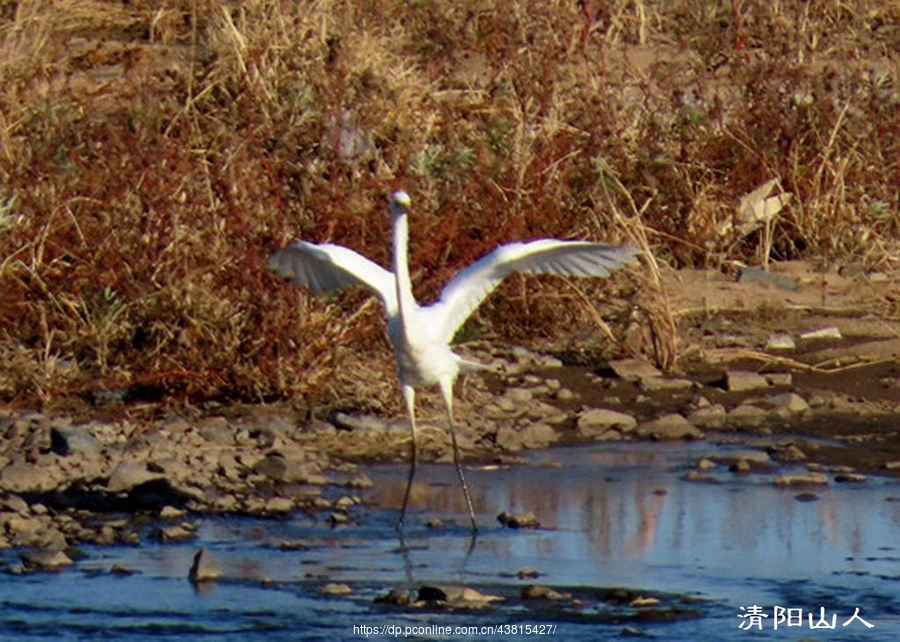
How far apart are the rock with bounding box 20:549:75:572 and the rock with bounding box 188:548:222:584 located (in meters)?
0.43

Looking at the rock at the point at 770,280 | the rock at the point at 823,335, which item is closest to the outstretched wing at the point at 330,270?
the rock at the point at 823,335

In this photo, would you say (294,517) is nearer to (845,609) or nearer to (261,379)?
(261,379)

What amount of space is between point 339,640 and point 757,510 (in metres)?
2.13

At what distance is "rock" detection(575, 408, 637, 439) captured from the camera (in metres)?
9.06

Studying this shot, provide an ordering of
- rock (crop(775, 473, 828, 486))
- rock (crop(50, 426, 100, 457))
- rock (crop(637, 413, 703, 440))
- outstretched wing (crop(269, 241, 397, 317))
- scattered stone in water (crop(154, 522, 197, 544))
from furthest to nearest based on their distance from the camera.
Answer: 1. rock (crop(637, 413, 703, 440))
2. rock (crop(50, 426, 100, 457))
3. rock (crop(775, 473, 828, 486))
4. outstretched wing (crop(269, 241, 397, 317))
5. scattered stone in water (crop(154, 522, 197, 544))

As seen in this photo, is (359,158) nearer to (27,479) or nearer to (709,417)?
(709,417)

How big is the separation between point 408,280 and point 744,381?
2.38m

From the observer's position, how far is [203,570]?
671 cm

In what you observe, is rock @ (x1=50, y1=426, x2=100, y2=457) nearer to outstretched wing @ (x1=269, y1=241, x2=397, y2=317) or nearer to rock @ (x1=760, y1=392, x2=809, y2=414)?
outstretched wing @ (x1=269, y1=241, x2=397, y2=317)

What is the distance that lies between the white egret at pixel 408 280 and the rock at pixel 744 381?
5.80ft

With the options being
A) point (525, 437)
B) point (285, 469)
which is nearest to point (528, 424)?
point (525, 437)

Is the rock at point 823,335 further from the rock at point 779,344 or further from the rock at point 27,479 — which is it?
the rock at point 27,479

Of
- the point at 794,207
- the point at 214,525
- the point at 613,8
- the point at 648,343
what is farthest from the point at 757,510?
the point at 613,8
